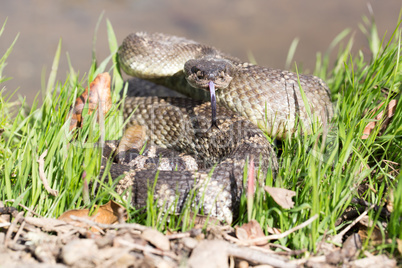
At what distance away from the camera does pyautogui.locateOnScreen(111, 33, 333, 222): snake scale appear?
11.8ft

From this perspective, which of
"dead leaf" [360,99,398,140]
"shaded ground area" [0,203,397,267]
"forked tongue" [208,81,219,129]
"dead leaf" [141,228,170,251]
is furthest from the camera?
"forked tongue" [208,81,219,129]

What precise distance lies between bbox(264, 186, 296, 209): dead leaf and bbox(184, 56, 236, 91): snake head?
6.50ft

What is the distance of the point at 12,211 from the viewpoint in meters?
3.10

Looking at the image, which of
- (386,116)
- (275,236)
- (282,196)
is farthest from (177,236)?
(386,116)

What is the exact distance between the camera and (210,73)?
15.8 feet

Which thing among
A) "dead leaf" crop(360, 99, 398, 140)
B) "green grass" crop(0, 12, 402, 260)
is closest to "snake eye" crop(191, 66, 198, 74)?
"green grass" crop(0, 12, 402, 260)

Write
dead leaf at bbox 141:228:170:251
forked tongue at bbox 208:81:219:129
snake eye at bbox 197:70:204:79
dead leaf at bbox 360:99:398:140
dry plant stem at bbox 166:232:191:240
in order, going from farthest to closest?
1. snake eye at bbox 197:70:204:79
2. forked tongue at bbox 208:81:219:129
3. dead leaf at bbox 360:99:398:140
4. dry plant stem at bbox 166:232:191:240
5. dead leaf at bbox 141:228:170:251

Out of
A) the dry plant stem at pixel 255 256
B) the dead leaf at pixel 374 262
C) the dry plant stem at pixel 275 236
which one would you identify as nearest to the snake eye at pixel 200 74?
the dry plant stem at pixel 275 236

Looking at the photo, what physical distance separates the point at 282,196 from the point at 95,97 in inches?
110

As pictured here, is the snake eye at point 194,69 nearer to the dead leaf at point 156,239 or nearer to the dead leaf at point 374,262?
the dead leaf at point 156,239

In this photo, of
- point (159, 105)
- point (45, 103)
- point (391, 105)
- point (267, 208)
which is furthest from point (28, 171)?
point (391, 105)

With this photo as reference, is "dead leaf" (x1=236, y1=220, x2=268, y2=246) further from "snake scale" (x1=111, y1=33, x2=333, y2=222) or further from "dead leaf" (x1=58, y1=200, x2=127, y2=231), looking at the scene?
"dead leaf" (x1=58, y1=200, x2=127, y2=231)

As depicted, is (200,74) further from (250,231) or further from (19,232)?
(19,232)

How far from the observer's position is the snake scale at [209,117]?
3.59 m
